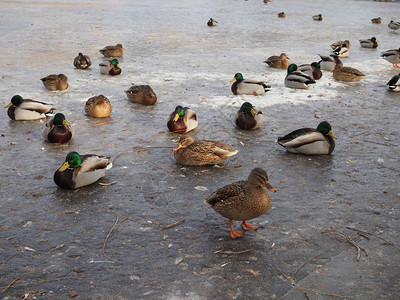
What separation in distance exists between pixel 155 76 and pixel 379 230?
24.2 ft

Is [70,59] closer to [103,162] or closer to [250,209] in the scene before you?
[103,162]

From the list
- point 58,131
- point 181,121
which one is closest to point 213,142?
point 181,121

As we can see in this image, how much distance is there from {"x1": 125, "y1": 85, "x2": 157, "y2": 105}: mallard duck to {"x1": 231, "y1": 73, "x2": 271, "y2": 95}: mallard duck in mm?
1792

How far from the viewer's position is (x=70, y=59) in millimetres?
12492

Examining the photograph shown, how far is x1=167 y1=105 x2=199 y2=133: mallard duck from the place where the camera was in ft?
22.9

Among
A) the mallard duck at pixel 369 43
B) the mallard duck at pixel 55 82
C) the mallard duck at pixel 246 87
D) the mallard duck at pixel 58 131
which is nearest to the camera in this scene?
the mallard duck at pixel 58 131

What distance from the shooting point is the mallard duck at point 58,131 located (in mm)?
6438

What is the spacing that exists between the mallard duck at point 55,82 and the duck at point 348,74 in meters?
6.11

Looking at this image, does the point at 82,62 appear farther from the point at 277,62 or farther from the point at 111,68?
the point at 277,62

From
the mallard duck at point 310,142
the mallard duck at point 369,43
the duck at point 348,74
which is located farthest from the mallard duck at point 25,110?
the mallard duck at point 369,43

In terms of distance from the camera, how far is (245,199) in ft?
13.5

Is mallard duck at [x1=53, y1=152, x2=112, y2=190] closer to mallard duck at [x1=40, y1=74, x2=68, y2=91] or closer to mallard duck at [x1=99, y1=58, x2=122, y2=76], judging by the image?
mallard duck at [x1=40, y1=74, x2=68, y2=91]

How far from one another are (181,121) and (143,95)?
5.59ft

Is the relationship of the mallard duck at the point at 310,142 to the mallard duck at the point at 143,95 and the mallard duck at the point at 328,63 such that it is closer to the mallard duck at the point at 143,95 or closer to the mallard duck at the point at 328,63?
the mallard duck at the point at 143,95
